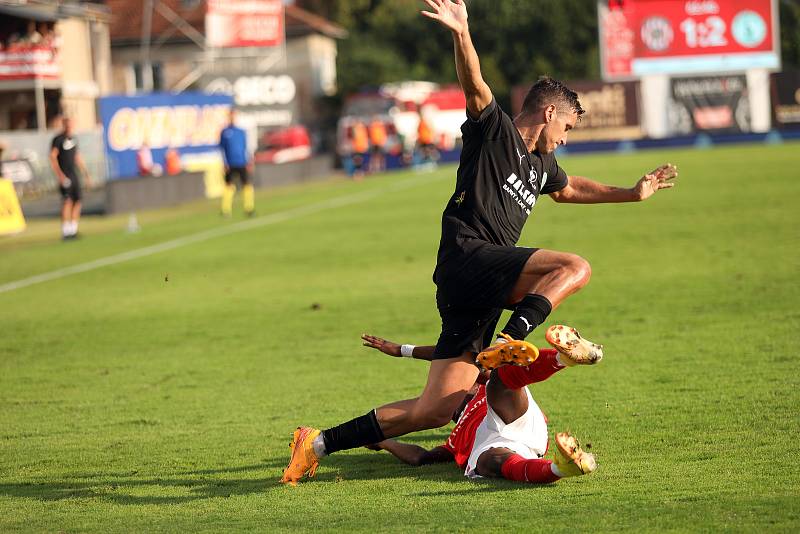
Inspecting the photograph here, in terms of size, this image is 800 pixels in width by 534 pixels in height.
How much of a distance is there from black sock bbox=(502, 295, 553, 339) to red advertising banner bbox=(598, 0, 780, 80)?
4795 cm

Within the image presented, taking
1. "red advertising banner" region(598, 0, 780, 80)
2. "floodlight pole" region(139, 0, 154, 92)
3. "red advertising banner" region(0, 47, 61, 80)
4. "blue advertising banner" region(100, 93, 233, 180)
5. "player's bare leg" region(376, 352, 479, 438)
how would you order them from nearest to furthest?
"player's bare leg" region(376, 352, 479, 438), "blue advertising banner" region(100, 93, 233, 180), "red advertising banner" region(0, 47, 61, 80), "red advertising banner" region(598, 0, 780, 80), "floodlight pole" region(139, 0, 154, 92)

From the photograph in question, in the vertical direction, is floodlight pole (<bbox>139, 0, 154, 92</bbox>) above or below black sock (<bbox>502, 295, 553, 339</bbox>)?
above

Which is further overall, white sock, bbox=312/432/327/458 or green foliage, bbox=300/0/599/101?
green foliage, bbox=300/0/599/101

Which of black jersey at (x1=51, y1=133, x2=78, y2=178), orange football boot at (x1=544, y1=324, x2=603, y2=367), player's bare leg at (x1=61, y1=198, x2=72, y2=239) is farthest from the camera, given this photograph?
black jersey at (x1=51, y1=133, x2=78, y2=178)

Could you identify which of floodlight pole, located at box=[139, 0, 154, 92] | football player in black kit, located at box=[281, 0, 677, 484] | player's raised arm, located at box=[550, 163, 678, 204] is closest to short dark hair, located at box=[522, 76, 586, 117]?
football player in black kit, located at box=[281, 0, 677, 484]

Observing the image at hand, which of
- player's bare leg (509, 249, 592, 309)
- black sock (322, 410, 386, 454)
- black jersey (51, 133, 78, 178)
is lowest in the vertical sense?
black sock (322, 410, 386, 454)

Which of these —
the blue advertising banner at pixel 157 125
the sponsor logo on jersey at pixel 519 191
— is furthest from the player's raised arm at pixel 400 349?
the blue advertising banner at pixel 157 125

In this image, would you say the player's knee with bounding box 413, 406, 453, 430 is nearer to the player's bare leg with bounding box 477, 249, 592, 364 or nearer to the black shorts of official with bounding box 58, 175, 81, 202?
the player's bare leg with bounding box 477, 249, 592, 364

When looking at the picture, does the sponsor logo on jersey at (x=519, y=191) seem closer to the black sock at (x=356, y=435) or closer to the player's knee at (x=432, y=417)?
the player's knee at (x=432, y=417)

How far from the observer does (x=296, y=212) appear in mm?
28344

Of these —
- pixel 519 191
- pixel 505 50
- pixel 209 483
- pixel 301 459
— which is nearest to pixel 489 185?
pixel 519 191

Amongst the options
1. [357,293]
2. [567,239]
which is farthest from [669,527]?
[567,239]

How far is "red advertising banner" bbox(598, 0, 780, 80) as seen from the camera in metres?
52.8

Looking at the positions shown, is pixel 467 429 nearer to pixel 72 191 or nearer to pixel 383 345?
pixel 383 345
